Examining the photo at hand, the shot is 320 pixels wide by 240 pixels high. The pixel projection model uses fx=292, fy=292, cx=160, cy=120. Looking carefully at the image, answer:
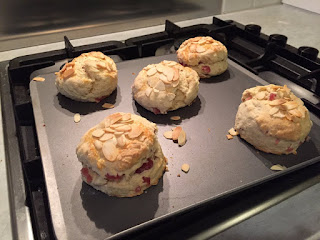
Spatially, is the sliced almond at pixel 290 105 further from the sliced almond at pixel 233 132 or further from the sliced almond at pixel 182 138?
the sliced almond at pixel 182 138

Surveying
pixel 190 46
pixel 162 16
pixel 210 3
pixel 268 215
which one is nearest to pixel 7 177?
pixel 268 215

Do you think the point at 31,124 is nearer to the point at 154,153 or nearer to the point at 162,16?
the point at 154,153

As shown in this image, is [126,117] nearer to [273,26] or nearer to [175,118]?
[175,118]

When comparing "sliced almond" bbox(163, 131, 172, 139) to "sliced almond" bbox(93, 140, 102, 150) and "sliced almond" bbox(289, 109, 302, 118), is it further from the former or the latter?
"sliced almond" bbox(289, 109, 302, 118)

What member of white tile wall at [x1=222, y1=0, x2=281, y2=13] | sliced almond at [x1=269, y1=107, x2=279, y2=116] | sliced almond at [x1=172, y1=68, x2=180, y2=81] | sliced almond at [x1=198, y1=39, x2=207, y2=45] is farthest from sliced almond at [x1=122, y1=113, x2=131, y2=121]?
white tile wall at [x1=222, y1=0, x2=281, y2=13]

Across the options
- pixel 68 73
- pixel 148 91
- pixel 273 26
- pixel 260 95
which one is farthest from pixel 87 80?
pixel 273 26

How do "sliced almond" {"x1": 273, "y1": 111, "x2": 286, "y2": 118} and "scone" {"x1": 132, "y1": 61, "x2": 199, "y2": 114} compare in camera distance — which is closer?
"sliced almond" {"x1": 273, "y1": 111, "x2": 286, "y2": 118}
